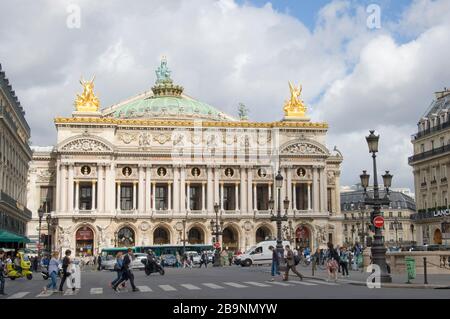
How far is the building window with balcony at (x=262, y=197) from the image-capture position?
105m

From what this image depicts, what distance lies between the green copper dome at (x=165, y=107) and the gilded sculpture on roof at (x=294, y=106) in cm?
1439

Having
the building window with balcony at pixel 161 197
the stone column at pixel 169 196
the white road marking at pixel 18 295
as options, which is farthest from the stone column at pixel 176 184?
the white road marking at pixel 18 295

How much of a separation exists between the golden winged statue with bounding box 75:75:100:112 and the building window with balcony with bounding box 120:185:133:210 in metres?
11.6

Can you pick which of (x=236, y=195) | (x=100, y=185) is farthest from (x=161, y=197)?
(x=236, y=195)

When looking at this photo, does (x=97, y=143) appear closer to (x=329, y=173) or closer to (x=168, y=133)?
(x=168, y=133)

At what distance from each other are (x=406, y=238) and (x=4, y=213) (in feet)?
322

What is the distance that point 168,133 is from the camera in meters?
99.8

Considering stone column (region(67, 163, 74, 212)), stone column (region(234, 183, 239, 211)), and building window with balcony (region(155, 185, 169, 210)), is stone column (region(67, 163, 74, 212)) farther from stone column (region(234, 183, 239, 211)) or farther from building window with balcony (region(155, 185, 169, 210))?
stone column (region(234, 183, 239, 211))

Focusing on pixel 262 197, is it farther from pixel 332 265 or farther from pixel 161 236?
pixel 332 265

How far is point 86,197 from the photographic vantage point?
327 feet

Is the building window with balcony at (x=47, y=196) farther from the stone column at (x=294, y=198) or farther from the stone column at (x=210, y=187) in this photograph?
the stone column at (x=294, y=198)

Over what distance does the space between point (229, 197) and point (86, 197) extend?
20.2 meters
